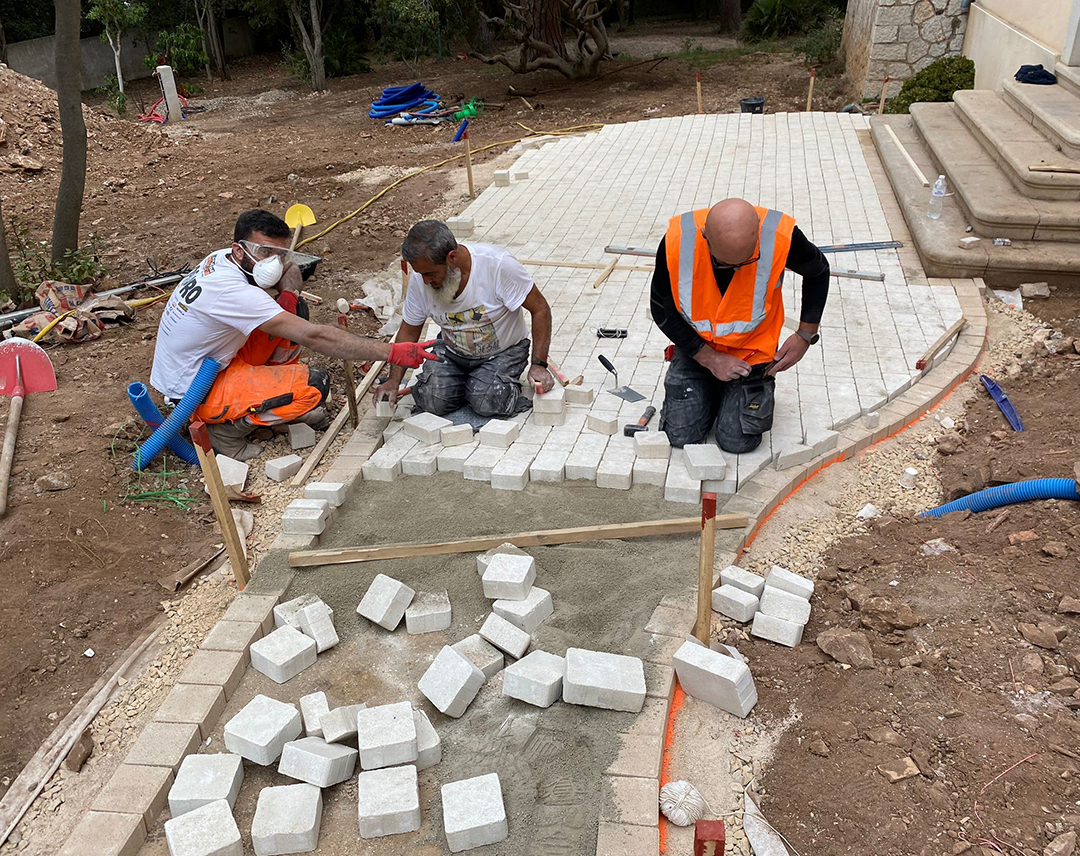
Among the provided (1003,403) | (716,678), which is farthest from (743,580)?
(1003,403)

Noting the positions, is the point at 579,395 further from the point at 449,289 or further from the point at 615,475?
the point at 449,289

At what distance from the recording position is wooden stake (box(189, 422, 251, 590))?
3490 mm

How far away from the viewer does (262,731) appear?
298 centimetres

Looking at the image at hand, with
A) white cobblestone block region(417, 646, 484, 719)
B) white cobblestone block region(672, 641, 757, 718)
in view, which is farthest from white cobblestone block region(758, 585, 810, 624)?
white cobblestone block region(417, 646, 484, 719)

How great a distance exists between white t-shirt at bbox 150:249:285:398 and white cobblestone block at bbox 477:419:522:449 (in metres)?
1.32

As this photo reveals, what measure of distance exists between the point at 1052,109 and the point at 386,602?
8413 mm

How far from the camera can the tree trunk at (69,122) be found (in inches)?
282

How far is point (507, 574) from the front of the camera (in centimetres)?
359

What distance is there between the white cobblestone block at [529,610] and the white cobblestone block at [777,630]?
0.87m

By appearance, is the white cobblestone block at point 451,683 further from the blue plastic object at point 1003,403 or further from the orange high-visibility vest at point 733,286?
the blue plastic object at point 1003,403

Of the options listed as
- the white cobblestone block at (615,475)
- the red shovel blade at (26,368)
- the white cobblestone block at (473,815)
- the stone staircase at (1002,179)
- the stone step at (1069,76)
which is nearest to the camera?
the white cobblestone block at (473,815)

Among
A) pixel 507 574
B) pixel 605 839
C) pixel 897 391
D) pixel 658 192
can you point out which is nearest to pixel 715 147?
pixel 658 192

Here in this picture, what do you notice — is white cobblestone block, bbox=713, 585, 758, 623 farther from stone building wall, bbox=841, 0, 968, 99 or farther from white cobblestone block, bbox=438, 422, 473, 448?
stone building wall, bbox=841, 0, 968, 99

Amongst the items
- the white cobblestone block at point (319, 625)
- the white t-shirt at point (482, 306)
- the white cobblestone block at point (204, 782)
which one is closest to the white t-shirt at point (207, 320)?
the white t-shirt at point (482, 306)
